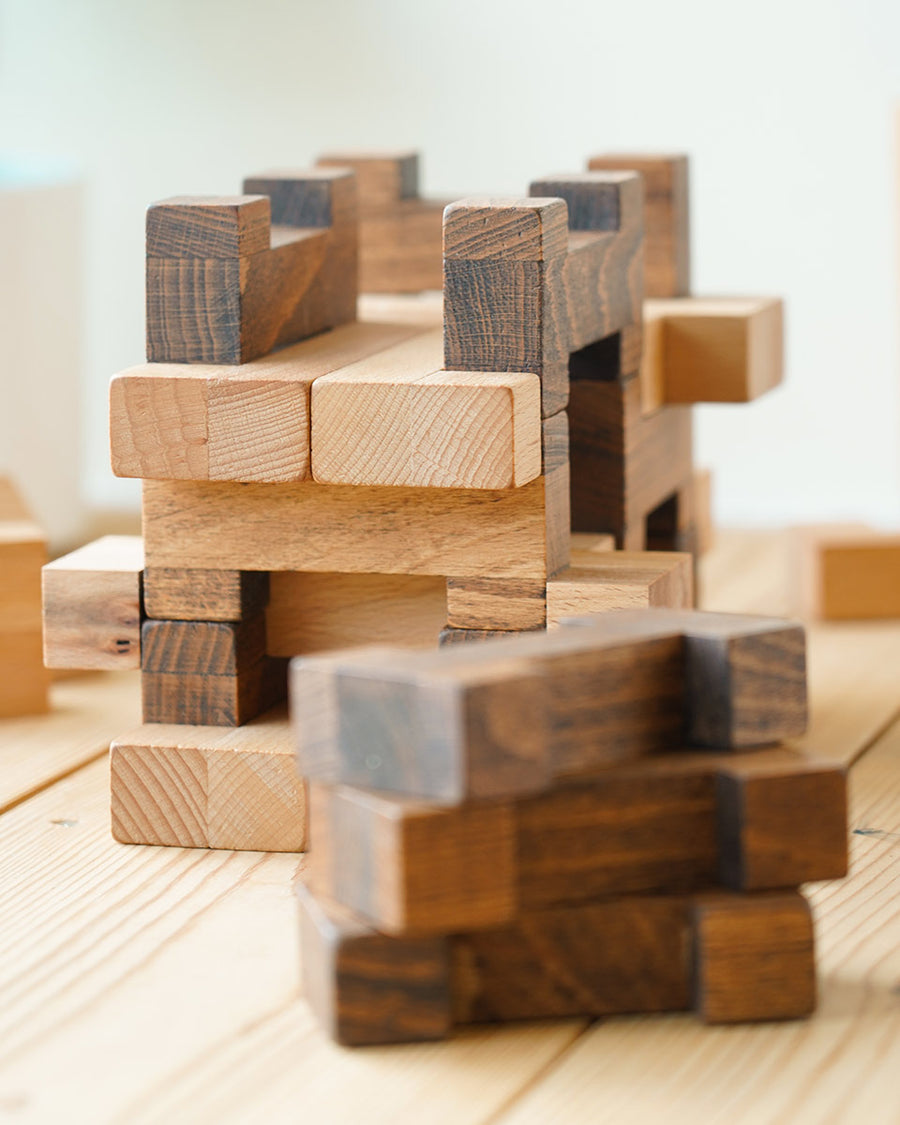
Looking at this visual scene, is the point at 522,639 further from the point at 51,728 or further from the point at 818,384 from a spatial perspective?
the point at 818,384

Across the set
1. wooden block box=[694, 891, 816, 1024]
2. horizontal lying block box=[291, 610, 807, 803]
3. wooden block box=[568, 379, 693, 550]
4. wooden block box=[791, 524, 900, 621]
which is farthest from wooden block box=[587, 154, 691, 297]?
wooden block box=[694, 891, 816, 1024]

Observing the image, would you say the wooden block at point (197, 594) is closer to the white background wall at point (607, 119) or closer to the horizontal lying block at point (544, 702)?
the horizontal lying block at point (544, 702)

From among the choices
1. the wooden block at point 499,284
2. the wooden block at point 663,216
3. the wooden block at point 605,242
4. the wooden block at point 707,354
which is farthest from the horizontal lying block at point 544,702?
the wooden block at point 663,216

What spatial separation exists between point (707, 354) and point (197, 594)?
53 centimetres

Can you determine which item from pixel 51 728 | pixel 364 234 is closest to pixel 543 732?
pixel 51 728

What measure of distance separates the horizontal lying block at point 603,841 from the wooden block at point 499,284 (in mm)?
310

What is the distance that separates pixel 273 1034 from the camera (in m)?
0.83

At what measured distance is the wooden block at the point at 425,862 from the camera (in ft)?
2.46

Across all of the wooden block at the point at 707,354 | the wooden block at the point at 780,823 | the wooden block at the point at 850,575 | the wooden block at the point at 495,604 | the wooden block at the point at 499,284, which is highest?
the wooden block at the point at 499,284

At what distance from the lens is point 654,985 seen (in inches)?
33.0

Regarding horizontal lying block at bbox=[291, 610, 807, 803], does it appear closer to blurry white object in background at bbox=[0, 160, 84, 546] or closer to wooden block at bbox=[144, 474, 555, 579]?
wooden block at bbox=[144, 474, 555, 579]

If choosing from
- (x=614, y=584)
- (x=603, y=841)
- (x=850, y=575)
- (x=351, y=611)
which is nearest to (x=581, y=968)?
(x=603, y=841)

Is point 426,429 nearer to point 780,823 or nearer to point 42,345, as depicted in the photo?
point 780,823

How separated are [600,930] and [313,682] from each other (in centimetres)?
19
